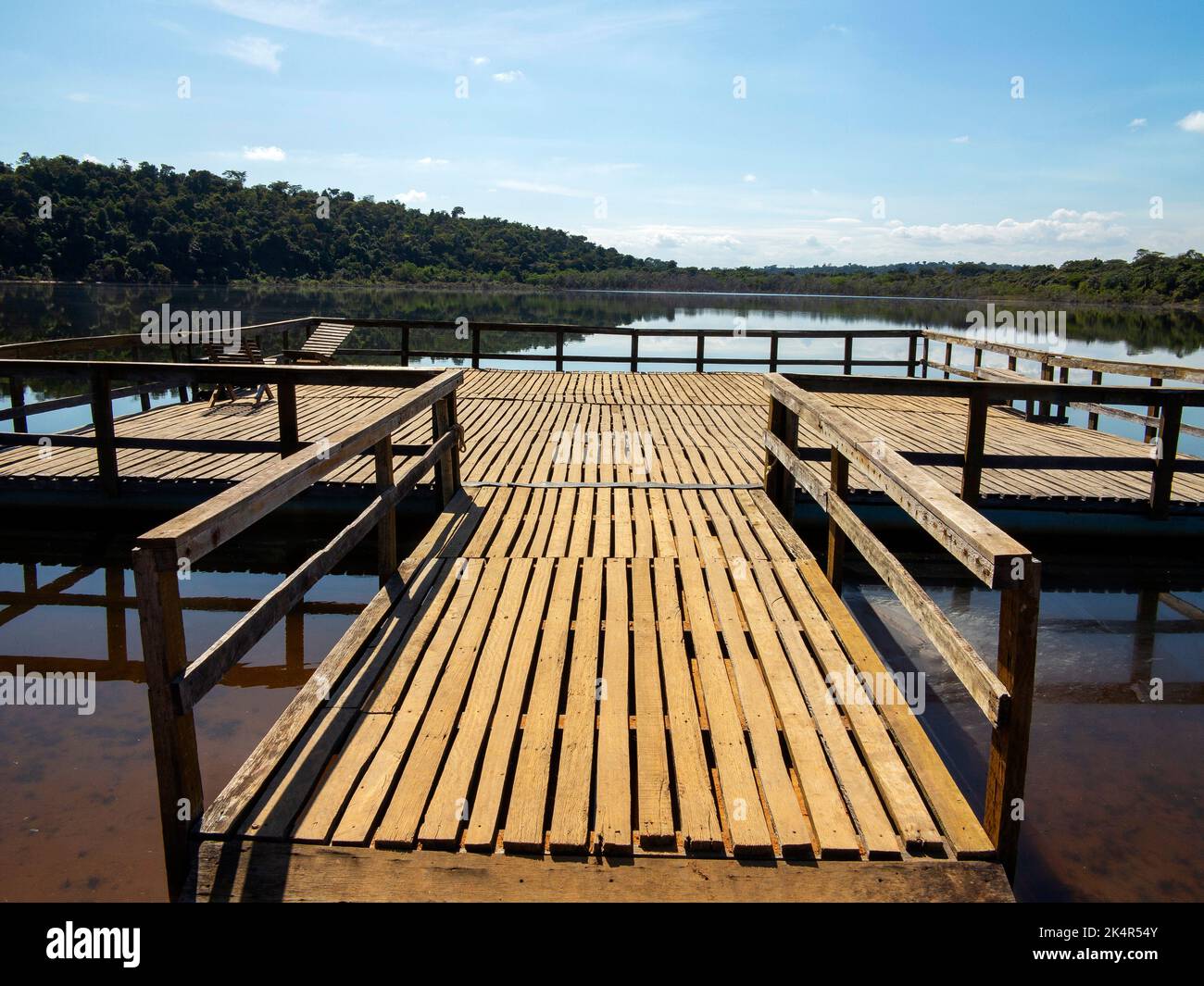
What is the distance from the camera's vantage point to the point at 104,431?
652 cm

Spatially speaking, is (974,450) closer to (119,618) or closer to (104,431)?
(119,618)

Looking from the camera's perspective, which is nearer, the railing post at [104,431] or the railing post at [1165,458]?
the railing post at [1165,458]

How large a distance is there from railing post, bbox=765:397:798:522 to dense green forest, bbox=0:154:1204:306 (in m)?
62.2

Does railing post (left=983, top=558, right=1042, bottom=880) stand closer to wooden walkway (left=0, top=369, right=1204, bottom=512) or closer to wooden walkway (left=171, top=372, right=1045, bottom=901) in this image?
wooden walkway (left=171, top=372, right=1045, bottom=901)

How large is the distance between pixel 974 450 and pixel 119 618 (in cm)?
575

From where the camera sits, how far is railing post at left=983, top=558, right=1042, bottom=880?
2.34m

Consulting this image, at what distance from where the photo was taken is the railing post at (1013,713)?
7.69 ft

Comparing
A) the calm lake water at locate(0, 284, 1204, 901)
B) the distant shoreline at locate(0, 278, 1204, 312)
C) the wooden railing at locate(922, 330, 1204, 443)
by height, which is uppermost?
the distant shoreline at locate(0, 278, 1204, 312)

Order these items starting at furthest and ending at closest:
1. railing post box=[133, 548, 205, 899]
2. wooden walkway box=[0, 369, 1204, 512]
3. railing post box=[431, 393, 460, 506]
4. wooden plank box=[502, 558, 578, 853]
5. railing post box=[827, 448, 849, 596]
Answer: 1. wooden walkway box=[0, 369, 1204, 512]
2. railing post box=[431, 393, 460, 506]
3. railing post box=[827, 448, 849, 596]
4. wooden plank box=[502, 558, 578, 853]
5. railing post box=[133, 548, 205, 899]

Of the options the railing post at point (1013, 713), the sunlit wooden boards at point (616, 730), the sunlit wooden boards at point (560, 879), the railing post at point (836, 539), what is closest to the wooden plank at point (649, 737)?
the sunlit wooden boards at point (616, 730)

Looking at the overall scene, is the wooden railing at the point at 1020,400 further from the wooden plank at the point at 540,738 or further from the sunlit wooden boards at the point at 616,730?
the wooden plank at the point at 540,738

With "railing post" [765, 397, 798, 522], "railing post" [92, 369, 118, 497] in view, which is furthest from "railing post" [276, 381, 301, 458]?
"railing post" [765, 397, 798, 522]

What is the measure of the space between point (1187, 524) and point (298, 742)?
6608 millimetres

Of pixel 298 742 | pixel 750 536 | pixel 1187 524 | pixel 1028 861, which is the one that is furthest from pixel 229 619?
pixel 1187 524
